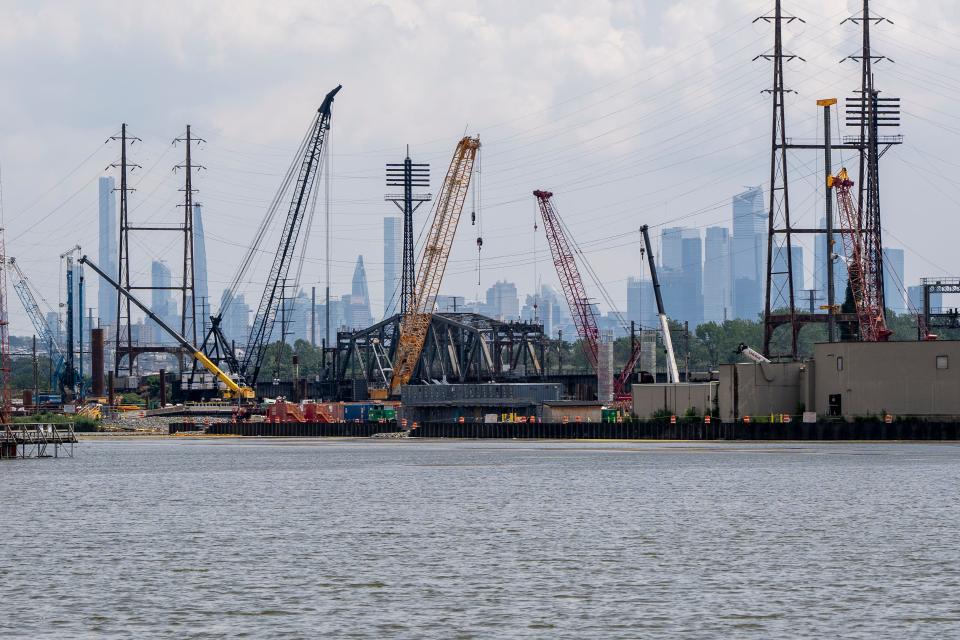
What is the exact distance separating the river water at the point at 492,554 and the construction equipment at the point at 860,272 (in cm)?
6506

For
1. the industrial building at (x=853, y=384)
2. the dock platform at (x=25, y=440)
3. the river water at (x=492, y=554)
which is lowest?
the river water at (x=492, y=554)

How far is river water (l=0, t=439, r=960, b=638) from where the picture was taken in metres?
40.9

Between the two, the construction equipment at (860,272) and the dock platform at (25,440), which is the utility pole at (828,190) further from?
the dock platform at (25,440)

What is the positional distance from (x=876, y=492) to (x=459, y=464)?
143 ft

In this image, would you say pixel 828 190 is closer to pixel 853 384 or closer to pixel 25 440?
pixel 853 384

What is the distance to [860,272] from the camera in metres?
169

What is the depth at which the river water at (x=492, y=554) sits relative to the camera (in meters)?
40.9

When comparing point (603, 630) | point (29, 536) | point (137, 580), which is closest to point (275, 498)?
point (29, 536)

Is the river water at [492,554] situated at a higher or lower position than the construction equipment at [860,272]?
lower

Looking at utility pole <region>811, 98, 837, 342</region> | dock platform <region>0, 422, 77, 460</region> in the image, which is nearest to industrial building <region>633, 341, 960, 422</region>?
utility pole <region>811, 98, 837, 342</region>

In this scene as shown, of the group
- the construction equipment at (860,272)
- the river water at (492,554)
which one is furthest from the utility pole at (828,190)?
the river water at (492,554)

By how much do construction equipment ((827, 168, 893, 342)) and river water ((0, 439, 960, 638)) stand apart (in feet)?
213

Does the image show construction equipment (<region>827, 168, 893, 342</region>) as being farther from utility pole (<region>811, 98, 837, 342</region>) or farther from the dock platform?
the dock platform

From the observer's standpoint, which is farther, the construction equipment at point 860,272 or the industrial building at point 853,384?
the construction equipment at point 860,272
